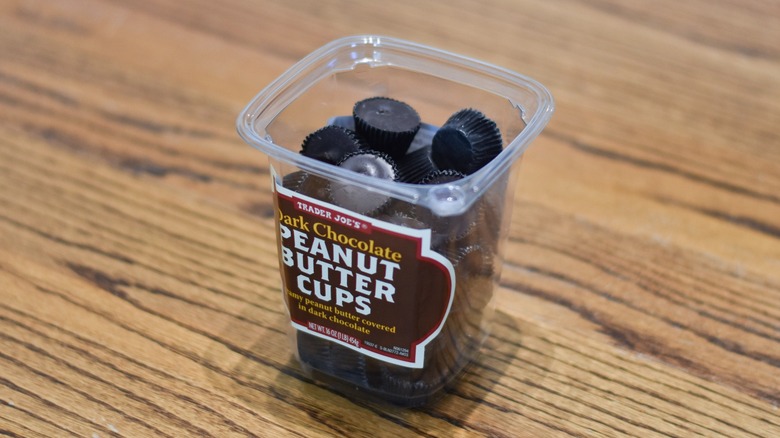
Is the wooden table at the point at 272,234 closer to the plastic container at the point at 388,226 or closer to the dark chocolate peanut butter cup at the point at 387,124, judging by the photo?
the plastic container at the point at 388,226

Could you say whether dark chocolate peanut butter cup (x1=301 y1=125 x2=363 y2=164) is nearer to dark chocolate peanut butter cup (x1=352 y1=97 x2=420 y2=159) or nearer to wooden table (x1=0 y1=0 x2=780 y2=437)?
dark chocolate peanut butter cup (x1=352 y1=97 x2=420 y2=159)

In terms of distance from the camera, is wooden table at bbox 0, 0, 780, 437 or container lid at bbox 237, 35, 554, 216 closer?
container lid at bbox 237, 35, 554, 216

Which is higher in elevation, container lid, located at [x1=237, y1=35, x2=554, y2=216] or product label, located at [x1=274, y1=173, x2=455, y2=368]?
container lid, located at [x1=237, y1=35, x2=554, y2=216]

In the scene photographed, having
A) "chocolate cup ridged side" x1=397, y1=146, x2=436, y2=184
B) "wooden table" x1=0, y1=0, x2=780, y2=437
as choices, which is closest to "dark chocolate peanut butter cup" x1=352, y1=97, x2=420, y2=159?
"chocolate cup ridged side" x1=397, y1=146, x2=436, y2=184

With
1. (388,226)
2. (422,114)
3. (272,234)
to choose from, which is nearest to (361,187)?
(388,226)

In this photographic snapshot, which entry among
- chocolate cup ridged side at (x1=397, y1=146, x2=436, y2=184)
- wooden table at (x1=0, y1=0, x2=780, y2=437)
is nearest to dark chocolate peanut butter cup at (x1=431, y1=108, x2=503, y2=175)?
chocolate cup ridged side at (x1=397, y1=146, x2=436, y2=184)

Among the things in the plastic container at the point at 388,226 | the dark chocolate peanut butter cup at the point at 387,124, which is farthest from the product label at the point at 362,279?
the dark chocolate peanut butter cup at the point at 387,124

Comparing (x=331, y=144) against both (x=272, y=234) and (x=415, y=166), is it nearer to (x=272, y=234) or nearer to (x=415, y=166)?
(x=415, y=166)

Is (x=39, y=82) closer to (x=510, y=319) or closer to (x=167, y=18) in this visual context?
(x=167, y=18)

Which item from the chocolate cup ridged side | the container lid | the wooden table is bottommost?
the wooden table
